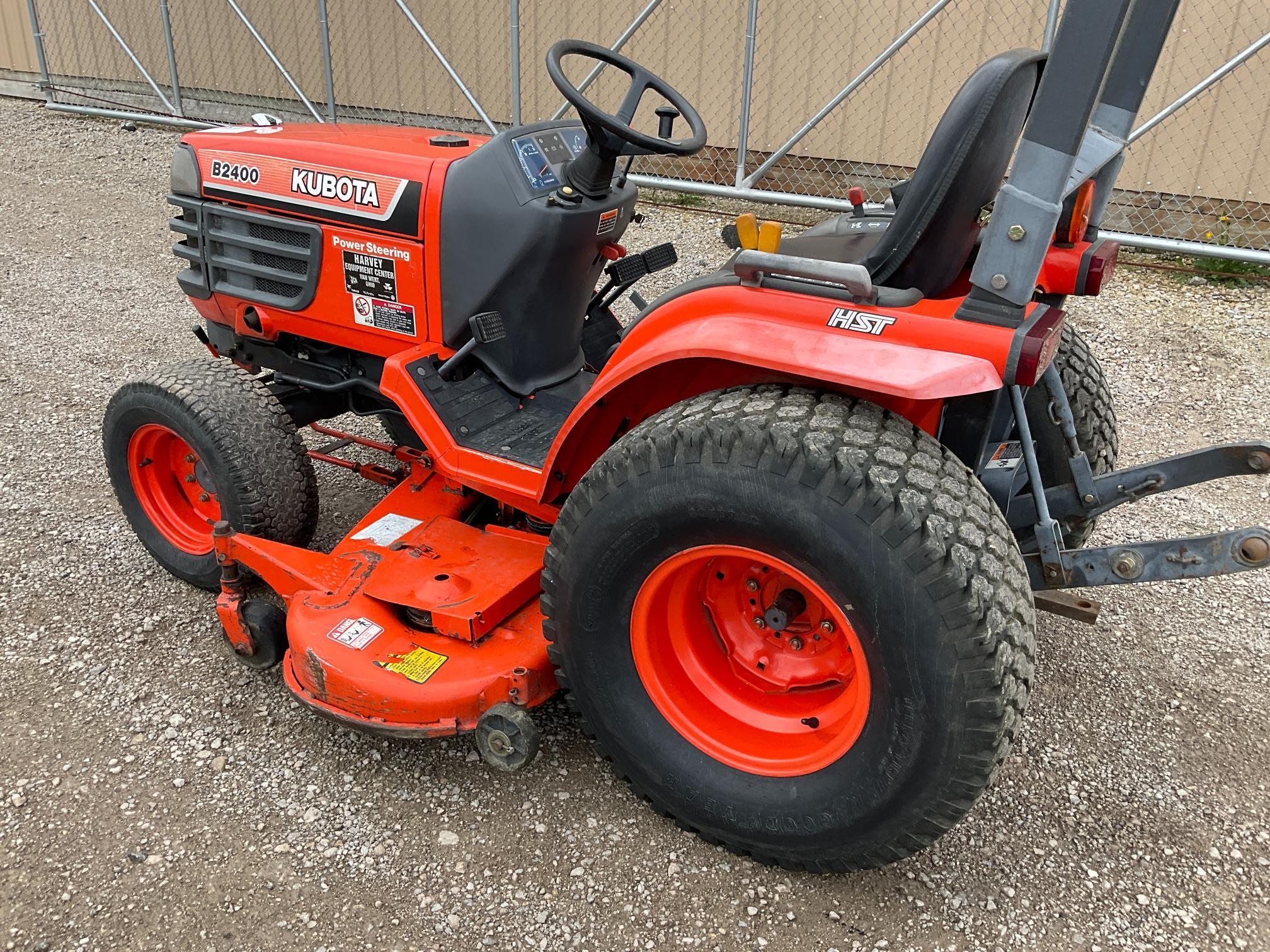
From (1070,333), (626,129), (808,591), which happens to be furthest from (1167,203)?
(808,591)

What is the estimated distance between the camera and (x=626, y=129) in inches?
109

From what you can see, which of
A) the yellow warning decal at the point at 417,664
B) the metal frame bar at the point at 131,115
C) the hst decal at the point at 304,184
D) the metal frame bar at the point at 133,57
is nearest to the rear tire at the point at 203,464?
the hst decal at the point at 304,184

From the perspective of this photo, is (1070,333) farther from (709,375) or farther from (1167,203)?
(1167,203)

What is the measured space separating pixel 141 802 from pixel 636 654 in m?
1.31

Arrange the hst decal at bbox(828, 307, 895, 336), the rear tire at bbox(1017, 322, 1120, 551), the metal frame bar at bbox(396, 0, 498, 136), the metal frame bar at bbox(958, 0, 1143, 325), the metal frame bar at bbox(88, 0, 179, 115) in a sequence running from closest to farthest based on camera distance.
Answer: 1. the metal frame bar at bbox(958, 0, 1143, 325)
2. the hst decal at bbox(828, 307, 895, 336)
3. the rear tire at bbox(1017, 322, 1120, 551)
4. the metal frame bar at bbox(396, 0, 498, 136)
5. the metal frame bar at bbox(88, 0, 179, 115)

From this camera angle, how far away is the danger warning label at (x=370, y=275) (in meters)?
3.12

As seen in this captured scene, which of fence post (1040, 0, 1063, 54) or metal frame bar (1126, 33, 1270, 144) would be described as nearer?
metal frame bar (1126, 33, 1270, 144)

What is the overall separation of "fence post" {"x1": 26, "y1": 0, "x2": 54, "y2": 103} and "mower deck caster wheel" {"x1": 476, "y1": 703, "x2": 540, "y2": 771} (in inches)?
413

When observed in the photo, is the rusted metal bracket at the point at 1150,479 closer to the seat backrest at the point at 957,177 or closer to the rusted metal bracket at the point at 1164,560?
the rusted metal bracket at the point at 1164,560

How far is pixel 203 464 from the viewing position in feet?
10.5

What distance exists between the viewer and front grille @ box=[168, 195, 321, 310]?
3.25m

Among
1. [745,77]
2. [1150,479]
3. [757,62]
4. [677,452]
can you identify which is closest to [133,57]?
[757,62]

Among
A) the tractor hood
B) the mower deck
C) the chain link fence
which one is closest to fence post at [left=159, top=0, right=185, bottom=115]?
the chain link fence

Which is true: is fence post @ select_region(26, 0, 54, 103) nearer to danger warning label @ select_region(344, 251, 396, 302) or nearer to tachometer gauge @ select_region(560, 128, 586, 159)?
danger warning label @ select_region(344, 251, 396, 302)
